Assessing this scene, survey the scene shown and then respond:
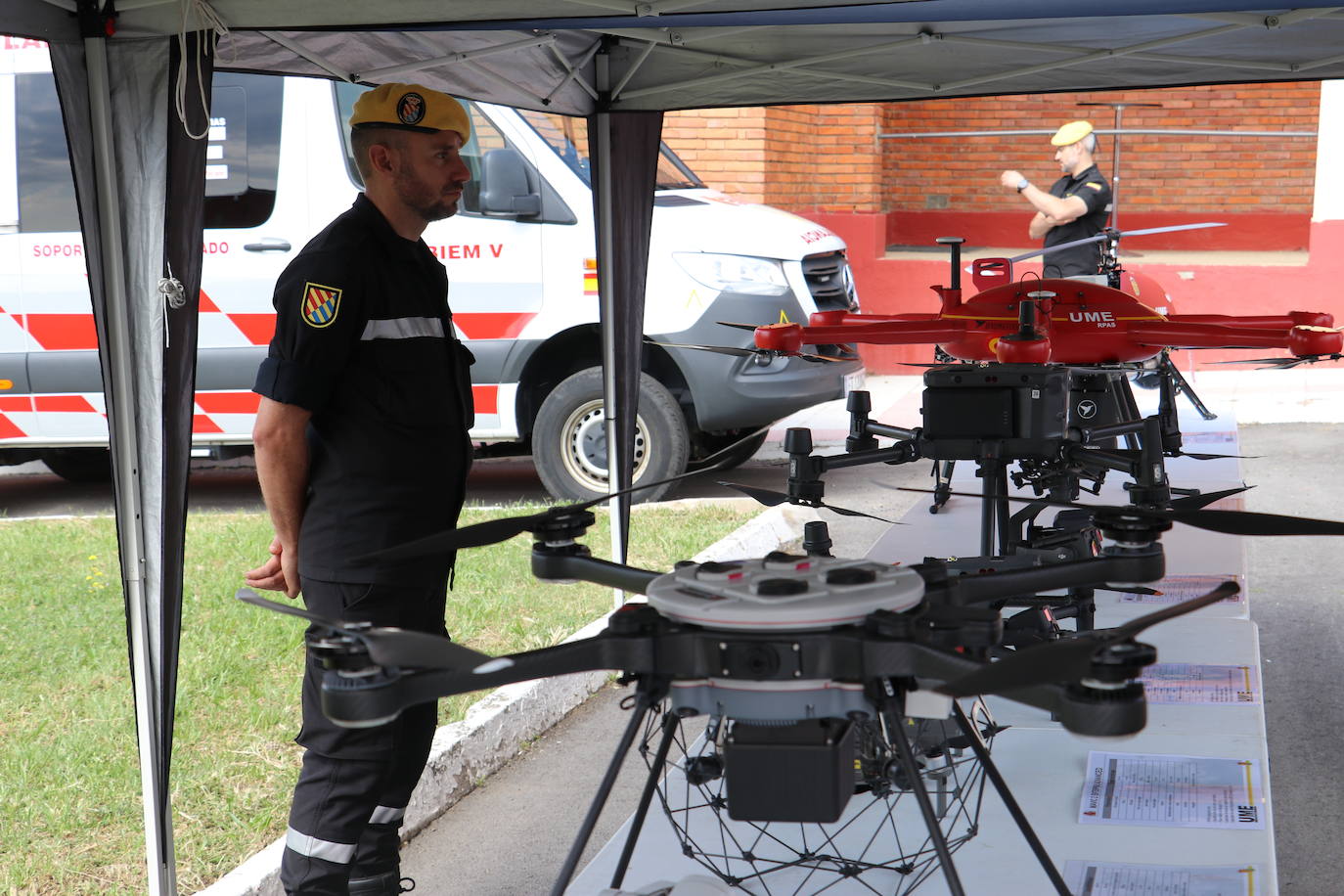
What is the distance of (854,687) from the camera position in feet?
4.44

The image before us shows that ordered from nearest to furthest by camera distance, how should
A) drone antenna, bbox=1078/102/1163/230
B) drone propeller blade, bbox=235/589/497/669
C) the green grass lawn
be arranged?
drone propeller blade, bbox=235/589/497/669, the green grass lawn, drone antenna, bbox=1078/102/1163/230

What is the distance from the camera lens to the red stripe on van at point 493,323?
732cm

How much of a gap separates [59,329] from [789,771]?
22.8 ft

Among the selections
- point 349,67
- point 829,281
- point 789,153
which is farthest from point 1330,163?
point 349,67

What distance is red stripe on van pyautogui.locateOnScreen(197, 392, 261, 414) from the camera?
24.1 ft

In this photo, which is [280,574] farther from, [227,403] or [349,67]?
[227,403]

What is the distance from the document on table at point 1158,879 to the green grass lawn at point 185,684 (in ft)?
6.94

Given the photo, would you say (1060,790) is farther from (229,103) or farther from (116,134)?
(229,103)

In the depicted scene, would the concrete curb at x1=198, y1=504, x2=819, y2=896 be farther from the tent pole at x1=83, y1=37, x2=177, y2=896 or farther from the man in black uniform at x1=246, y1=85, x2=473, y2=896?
the man in black uniform at x1=246, y1=85, x2=473, y2=896

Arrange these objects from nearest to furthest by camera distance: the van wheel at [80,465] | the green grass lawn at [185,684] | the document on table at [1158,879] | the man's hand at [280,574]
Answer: the document on table at [1158,879]
the man's hand at [280,574]
the green grass lawn at [185,684]
the van wheel at [80,465]

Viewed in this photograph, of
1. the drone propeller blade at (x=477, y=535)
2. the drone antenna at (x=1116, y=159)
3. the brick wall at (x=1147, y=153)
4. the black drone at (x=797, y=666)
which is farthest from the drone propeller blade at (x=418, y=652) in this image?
the brick wall at (x=1147, y=153)

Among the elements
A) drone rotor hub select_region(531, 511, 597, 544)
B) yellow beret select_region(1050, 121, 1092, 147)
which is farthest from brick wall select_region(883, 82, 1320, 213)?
drone rotor hub select_region(531, 511, 597, 544)

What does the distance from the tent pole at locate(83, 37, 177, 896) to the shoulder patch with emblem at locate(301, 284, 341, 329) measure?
1.76 ft

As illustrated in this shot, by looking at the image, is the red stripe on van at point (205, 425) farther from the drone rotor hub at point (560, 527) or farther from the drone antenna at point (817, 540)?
the drone rotor hub at point (560, 527)
